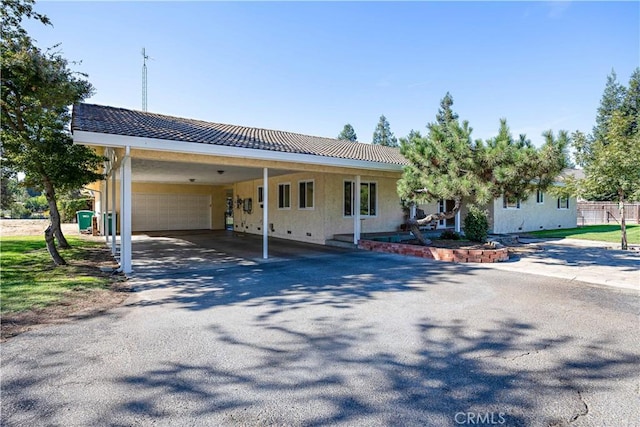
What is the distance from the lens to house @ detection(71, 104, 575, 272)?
26.8 ft

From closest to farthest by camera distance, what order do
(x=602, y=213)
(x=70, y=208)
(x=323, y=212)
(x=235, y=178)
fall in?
(x=323, y=212), (x=235, y=178), (x=70, y=208), (x=602, y=213)

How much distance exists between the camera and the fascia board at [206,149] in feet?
23.8

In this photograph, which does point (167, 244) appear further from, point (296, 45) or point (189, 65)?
point (296, 45)

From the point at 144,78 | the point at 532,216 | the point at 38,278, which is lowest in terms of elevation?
the point at 38,278

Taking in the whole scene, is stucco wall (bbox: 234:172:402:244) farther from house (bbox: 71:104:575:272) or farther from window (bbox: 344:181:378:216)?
window (bbox: 344:181:378:216)

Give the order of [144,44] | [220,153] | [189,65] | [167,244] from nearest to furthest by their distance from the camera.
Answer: [220,153] → [189,65] → [167,244] → [144,44]

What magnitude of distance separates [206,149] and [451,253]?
6.89 m

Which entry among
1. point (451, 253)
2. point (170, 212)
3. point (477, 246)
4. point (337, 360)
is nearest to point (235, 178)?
point (170, 212)

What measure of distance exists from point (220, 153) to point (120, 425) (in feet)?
23.3

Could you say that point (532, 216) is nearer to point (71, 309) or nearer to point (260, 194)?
point (260, 194)

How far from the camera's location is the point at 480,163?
8844mm

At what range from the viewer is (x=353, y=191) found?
46.1 feet

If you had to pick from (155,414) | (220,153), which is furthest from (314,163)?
(155,414)

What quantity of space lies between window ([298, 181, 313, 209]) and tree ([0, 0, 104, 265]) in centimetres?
736
